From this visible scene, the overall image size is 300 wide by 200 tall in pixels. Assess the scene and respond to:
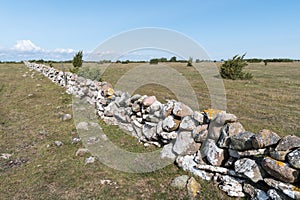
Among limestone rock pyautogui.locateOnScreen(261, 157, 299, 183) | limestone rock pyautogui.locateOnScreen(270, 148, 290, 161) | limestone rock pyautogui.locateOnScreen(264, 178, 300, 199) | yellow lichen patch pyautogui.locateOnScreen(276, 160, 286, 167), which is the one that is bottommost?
limestone rock pyautogui.locateOnScreen(264, 178, 300, 199)

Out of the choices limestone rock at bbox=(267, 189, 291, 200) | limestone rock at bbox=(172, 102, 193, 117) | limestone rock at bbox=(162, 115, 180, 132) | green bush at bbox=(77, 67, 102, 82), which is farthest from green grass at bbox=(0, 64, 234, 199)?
green bush at bbox=(77, 67, 102, 82)

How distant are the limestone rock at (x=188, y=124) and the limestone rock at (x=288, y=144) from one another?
170cm

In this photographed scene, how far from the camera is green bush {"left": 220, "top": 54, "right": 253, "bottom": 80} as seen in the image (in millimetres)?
19109

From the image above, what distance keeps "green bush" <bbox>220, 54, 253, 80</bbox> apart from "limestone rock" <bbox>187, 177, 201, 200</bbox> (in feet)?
57.3

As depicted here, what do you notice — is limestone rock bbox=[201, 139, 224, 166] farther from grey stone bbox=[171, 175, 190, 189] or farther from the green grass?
grey stone bbox=[171, 175, 190, 189]

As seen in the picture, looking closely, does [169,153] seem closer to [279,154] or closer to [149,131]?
[149,131]

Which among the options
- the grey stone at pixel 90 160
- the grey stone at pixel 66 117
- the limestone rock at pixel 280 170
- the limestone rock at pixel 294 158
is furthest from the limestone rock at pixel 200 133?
the grey stone at pixel 66 117

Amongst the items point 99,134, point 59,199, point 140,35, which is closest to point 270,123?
point 140,35

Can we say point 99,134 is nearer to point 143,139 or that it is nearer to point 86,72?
point 143,139

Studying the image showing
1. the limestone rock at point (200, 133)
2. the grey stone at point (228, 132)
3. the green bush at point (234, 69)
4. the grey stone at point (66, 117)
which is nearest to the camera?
the grey stone at point (228, 132)

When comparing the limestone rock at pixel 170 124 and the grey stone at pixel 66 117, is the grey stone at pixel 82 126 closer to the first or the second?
the grey stone at pixel 66 117

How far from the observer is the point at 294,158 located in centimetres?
262

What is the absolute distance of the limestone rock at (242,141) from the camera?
3147 mm

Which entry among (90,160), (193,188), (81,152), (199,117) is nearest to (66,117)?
(81,152)
